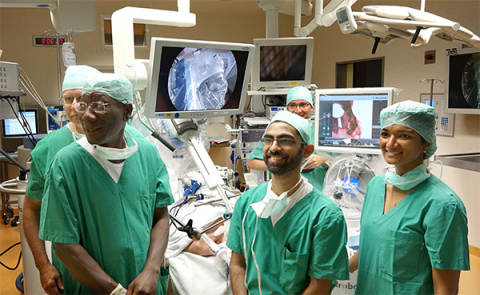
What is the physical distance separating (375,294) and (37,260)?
126 centimetres

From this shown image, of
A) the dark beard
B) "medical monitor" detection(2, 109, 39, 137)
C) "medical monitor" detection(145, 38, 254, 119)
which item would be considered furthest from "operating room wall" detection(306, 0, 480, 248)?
"medical monitor" detection(2, 109, 39, 137)

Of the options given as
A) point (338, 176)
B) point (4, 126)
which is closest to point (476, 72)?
point (338, 176)

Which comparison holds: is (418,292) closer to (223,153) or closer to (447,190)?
(447,190)

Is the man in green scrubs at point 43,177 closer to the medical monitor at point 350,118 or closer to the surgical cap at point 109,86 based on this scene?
the surgical cap at point 109,86

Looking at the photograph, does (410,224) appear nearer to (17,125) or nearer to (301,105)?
(301,105)

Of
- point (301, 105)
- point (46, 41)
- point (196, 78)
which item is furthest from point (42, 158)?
point (46, 41)

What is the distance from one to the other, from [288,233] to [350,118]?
1.05 metres

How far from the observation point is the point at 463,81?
3602mm

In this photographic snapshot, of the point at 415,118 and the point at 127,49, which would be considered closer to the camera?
the point at 415,118

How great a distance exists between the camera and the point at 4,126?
206 inches

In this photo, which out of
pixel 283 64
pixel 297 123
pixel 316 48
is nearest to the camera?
pixel 297 123

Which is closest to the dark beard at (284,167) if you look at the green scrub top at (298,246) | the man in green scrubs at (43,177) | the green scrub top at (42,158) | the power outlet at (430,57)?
the green scrub top at (298,246)

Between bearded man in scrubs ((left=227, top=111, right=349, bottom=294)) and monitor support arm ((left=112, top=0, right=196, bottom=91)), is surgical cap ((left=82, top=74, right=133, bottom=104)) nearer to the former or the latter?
monitor support arm ((left=112, top=0, right=196, bottom=91))

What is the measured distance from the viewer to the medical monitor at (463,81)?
348 centimetres
